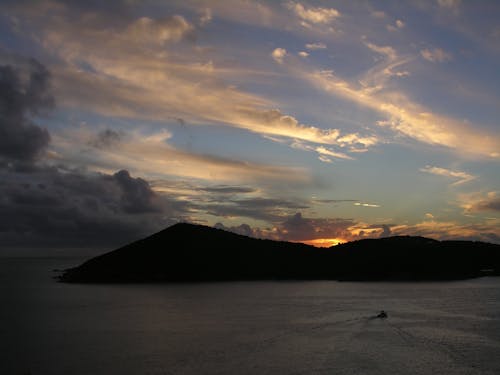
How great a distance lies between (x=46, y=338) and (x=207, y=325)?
2810cm

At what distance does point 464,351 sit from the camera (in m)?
64.9

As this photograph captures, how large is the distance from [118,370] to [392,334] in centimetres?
4646

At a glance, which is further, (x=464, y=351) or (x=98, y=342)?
(x=98, y=342)

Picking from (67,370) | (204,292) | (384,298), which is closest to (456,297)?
(384,298)

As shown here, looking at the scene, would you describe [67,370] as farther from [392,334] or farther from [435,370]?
[392,334]

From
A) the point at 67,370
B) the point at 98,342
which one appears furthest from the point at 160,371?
the point at 98,342

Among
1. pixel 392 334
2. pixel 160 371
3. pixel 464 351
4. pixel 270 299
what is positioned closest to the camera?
pixel 160 371

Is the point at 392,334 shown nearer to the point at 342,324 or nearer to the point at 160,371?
the point at 342,324

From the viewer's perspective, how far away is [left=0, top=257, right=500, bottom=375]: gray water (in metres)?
57.1

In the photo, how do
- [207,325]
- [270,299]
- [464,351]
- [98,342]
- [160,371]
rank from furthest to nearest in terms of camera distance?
[270,299] → [207,325] → [98,342] → [464,351] → [160,371]

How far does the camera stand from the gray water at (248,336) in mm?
57062

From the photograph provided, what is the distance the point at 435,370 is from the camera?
55.7 meters

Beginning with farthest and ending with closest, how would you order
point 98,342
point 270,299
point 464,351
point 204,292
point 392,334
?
point 204,292 → point 270,299 → point 392,334 → point 98,342 → point 464,351

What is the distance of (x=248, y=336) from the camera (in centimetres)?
7631
